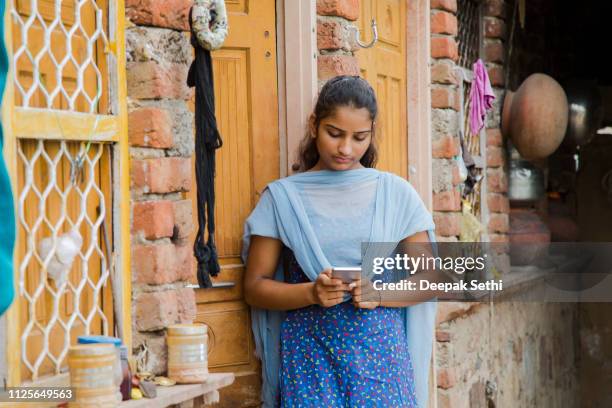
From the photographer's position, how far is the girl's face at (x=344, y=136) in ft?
11.6

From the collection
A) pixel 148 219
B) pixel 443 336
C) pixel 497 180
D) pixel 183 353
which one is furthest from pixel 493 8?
pixel 183 353

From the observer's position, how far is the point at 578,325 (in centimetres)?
884

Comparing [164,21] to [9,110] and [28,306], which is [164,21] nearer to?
[9,110]

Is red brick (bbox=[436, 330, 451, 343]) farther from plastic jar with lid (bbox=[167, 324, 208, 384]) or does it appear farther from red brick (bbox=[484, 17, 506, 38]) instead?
plastic jar with lid (bbox=[167, 324, 208, 384])

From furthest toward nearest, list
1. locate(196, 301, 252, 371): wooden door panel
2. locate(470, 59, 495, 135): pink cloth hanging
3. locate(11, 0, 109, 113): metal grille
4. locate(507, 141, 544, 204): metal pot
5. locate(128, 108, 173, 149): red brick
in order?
locate(507, 141, 544, 204): metal pot < locate(470, 59, 495, 135): pink cloth hanging < locate(196, 301, 252, 371): wooden door panel < locate(128, 108, 173, 149): red brick < locate(11, 0, 109, 113): metal grille

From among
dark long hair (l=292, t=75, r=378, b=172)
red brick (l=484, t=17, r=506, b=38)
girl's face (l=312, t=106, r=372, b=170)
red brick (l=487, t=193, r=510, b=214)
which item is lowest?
red brick (l=487, t=193, r=510, b=214)

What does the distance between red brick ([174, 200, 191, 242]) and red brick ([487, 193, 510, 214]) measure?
12.4 ft

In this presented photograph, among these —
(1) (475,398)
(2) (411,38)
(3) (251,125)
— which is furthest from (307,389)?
(1) (475,398)

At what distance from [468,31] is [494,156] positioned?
0.83 m

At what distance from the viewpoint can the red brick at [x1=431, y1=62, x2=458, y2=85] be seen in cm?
571

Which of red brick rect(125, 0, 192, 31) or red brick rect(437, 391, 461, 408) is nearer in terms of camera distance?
red brick rect(125, 0, 192, 31)

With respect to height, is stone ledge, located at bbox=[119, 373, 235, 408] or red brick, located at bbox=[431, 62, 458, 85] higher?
red brick, located at bbox=[431, 62, 458, 85]

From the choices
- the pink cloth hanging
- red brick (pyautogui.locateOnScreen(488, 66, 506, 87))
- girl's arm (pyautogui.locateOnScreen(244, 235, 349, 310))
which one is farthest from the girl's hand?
red brick (pyautogui.locateOnScreen(488, 66, 506, 87))

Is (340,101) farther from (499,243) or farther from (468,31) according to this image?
(499,243)
